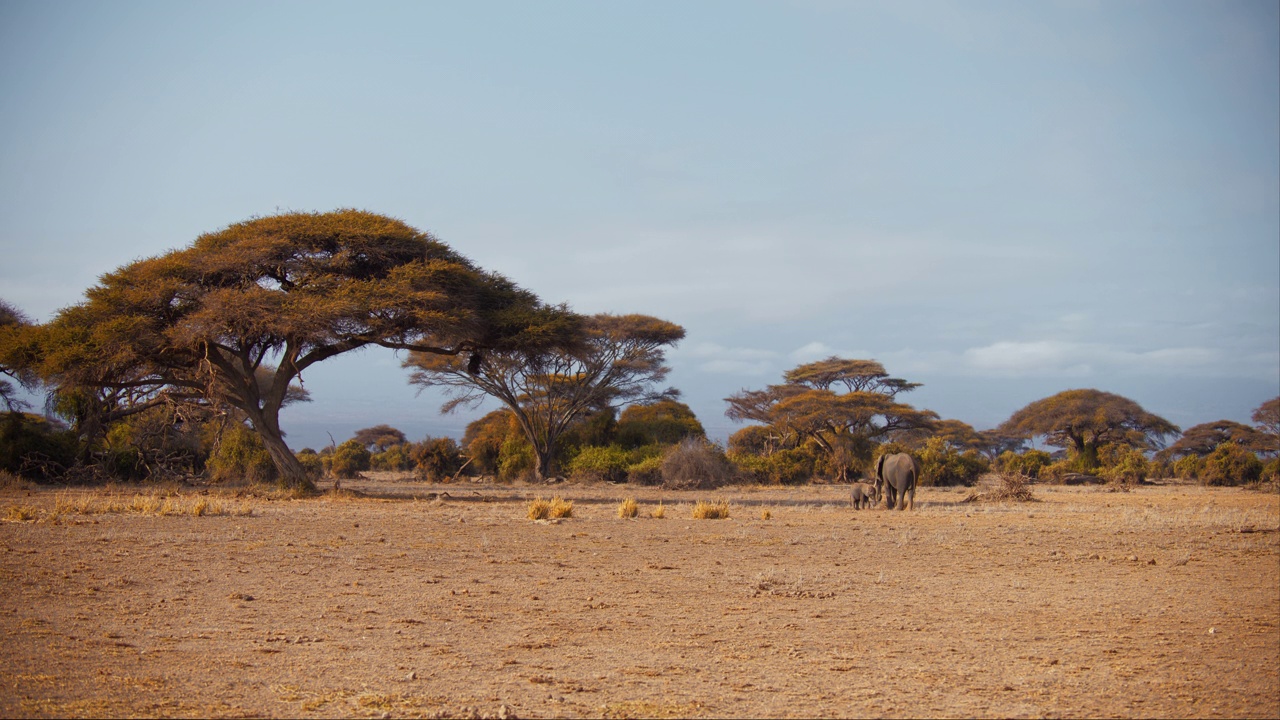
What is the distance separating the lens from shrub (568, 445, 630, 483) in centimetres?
3180

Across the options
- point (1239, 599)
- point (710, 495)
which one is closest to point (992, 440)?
point (710, 495)

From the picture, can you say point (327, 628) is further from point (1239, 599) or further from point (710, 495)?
point (710, 495)

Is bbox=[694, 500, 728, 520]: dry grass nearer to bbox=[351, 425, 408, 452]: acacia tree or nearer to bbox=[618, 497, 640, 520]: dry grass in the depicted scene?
bbox=[618, 497, 640, 520]: dry grass

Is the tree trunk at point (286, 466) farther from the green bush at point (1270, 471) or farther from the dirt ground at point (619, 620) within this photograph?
the green bush at point (1270, 471)

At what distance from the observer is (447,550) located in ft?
37.0

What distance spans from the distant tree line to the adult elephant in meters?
8.71

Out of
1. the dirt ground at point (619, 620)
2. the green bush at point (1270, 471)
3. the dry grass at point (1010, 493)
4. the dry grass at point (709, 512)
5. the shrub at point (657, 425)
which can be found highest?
the shrub at point (657, 425)

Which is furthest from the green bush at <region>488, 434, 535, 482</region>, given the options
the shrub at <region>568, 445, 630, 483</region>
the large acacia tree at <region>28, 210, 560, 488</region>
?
the large acacia tree at <region>28, 210, 560, 488</region>

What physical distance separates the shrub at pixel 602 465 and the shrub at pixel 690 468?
2.60 meters

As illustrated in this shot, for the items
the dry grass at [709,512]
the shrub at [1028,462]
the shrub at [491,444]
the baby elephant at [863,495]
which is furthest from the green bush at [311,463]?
the shrub at [1028,462]

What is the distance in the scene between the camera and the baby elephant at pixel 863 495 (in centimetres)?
2014

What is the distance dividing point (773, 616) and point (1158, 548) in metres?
7.92

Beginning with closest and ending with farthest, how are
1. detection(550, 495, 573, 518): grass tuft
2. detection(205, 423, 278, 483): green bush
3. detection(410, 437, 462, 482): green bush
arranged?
1. detection(550, 495, 573, 518): grass tuft
2. detection(205, 423, 278, 483): green bush
3. detection(410, 437, 462, 482): green bush

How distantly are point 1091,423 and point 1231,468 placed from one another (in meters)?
8.47
